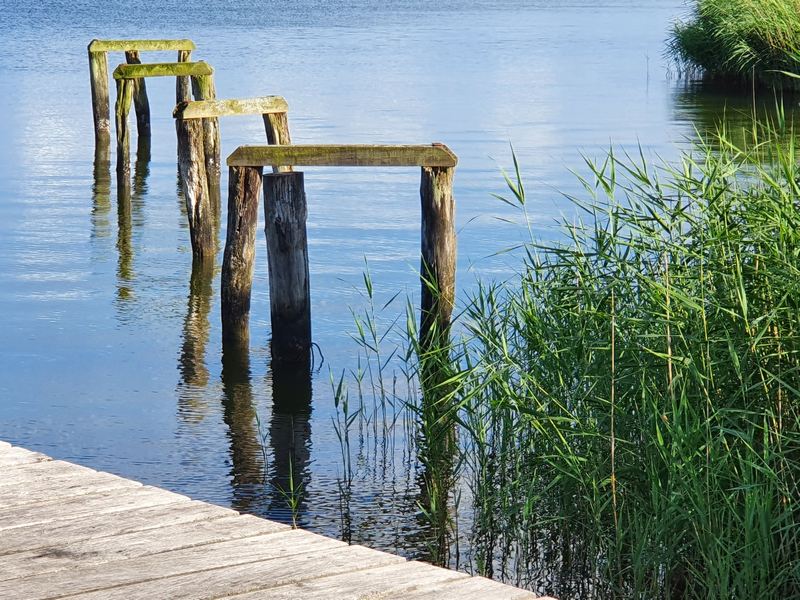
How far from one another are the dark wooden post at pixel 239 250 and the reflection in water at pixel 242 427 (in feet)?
0.56

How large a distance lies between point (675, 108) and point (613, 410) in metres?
21.0

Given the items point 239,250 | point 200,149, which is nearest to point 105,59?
point 200,149

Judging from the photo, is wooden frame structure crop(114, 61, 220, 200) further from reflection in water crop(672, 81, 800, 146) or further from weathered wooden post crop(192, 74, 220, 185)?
reflection in water crop(672, 81, 800, 146)

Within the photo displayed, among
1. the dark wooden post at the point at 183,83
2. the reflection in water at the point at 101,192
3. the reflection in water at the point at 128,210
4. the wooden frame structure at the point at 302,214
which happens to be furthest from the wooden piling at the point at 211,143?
the wooden frame structure at the point at 302,214

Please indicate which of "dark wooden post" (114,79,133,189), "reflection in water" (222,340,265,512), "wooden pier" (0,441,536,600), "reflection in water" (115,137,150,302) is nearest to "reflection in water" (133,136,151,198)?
"reflection in water" (115,137,150,302)

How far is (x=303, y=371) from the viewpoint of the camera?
30.4 ft

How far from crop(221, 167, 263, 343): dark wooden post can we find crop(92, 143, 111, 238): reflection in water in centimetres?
523

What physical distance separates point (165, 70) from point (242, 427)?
918 centimetres

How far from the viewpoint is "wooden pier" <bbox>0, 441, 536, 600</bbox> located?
12.5 ft

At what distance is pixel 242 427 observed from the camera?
27.2ft

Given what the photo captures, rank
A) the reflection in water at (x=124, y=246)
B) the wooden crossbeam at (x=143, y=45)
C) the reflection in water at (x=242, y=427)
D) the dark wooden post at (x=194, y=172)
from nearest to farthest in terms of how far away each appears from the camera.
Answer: the reflection in water at (x=242, y=427), the reflection in water at (x=124, y=246), the dark wooden post at (x=194, y=172), the wooden crossbeam at (x=143, y=45)

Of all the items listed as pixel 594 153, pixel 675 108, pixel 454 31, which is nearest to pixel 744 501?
pixel 594 153

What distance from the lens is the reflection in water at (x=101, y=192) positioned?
49.5ft

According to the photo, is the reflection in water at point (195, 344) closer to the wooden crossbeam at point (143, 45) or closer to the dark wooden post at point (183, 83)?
the wooden crossbeam at point (143, 45)
